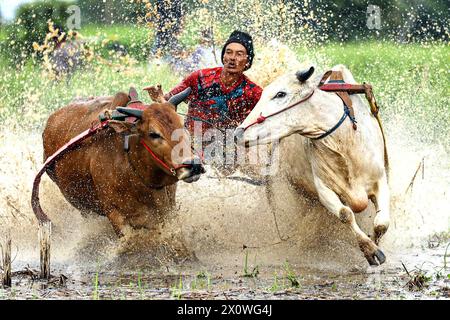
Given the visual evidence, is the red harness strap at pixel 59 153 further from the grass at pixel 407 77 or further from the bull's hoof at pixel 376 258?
the grass at pixel 407 77

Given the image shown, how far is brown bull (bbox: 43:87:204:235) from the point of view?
6199 mm

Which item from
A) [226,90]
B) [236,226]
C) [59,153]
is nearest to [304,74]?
[226,90]

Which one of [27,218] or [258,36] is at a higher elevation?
[258,36]

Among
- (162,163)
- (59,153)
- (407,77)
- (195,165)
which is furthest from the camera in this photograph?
(407,77)

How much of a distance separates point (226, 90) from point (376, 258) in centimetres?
182

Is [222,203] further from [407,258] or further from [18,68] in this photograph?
[18,68]

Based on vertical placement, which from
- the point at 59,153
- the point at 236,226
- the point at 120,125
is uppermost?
the point at 120,125

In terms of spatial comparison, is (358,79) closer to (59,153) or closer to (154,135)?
(59,153)

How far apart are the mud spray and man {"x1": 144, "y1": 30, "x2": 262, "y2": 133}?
0.52 metres

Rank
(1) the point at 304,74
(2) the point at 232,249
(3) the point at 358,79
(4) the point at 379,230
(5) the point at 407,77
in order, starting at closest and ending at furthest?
(1) the point at 304,74, (4) the point at 379,230, (2) the point at 232,249, (5) the point at 407,77, (3) the point at 358,79

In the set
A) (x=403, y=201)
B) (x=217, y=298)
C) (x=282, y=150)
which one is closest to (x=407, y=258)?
(x=403, y=201)

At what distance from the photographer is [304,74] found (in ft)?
20.1

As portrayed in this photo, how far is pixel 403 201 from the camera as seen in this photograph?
7371 millimetres
